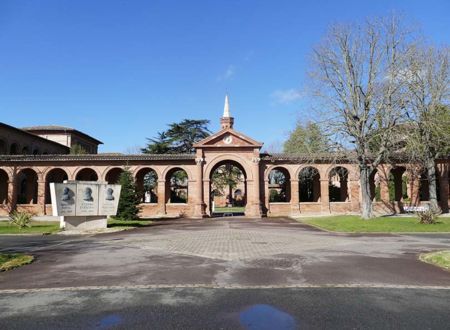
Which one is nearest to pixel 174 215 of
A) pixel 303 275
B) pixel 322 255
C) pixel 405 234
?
pixel 405 234

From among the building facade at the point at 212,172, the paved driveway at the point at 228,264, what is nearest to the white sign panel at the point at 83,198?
the paved driveway at the point at 228,264

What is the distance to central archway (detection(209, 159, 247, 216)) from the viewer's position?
39628mm

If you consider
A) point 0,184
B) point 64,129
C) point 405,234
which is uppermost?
point 64,129

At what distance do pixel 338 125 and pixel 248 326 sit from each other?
24.3 metres

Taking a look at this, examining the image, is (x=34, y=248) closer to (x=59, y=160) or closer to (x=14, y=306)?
(x=14, y=306)

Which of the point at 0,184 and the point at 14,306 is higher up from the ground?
the point at 0,184

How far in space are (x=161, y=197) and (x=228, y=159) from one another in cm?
766

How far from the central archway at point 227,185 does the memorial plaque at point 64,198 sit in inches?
686

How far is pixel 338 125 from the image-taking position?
27531 mm

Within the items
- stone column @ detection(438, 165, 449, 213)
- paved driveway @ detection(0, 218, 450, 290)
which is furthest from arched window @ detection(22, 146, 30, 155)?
stone column @ detection(438, 165, 449, 213)

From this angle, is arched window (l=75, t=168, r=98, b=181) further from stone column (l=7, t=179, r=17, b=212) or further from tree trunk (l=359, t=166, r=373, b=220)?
tree trunk (l=359, t=166, r=373, b=220)

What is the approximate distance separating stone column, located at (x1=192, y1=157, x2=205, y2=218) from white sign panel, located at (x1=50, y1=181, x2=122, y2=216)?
13651 millimetres

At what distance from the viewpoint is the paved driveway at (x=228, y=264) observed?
26.0 ft

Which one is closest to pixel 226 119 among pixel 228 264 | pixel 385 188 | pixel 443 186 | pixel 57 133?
pixel 385 188
